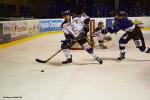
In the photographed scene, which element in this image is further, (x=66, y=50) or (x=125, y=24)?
(x=125, y=24)

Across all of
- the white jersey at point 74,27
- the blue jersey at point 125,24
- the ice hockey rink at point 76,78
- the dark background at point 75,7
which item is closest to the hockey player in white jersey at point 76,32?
the white jersey at point 74,27

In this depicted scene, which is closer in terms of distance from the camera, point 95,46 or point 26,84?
point 26,84

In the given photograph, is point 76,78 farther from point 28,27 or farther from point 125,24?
point 28,27

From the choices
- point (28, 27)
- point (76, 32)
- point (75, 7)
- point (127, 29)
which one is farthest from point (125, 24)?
point (75, 7)

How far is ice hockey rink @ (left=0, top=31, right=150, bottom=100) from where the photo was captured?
609 centimetres

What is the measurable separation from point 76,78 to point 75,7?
1402 cm

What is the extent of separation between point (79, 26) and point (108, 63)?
3.95 feet

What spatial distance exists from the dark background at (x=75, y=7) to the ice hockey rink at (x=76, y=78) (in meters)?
9.63

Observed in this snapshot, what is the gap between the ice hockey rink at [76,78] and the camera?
20.0 feet

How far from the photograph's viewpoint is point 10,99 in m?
5.79

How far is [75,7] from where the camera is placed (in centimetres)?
2123

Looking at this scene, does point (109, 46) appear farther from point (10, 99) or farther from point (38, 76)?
point (10, 99)

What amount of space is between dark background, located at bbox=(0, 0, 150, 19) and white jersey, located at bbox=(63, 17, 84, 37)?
11104 millimetres

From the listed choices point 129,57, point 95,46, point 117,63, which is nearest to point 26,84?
point 117,63
